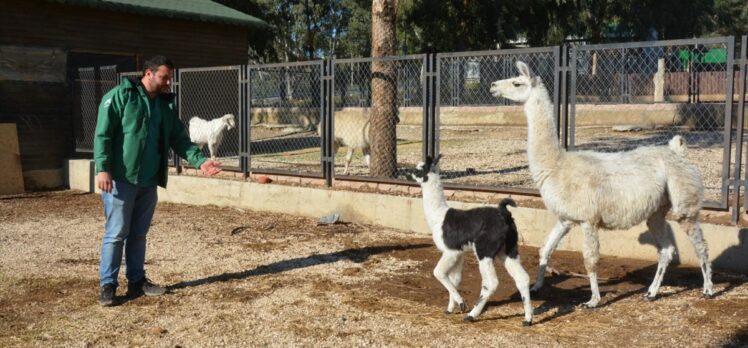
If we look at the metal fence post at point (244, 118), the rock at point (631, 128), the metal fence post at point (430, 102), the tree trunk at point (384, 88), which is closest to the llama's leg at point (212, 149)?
the metal fence post at point (244, 118)

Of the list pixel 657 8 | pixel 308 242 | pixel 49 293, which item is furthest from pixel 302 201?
pixel 657 8

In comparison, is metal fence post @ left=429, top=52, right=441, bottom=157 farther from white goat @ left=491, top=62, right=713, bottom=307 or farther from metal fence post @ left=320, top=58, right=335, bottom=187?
white goat @ left=491, top=62, right=713, bottom=307

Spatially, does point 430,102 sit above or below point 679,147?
above

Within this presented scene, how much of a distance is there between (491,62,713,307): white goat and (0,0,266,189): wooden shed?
11973 mm

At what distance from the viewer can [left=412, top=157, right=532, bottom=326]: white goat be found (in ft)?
16.9

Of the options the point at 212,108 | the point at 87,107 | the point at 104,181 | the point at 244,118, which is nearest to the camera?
the point at 104,181

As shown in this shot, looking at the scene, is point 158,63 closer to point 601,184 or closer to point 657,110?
point 601,184

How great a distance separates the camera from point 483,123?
2539 cm

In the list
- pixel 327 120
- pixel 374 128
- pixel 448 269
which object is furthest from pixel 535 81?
pixel 374 128

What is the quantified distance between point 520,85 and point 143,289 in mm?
3733

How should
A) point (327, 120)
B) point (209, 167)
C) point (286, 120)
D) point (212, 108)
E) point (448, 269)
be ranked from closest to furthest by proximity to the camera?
point (448, 269), point (209, 167), point (327, 120), point (212, 108), point (286, 120)

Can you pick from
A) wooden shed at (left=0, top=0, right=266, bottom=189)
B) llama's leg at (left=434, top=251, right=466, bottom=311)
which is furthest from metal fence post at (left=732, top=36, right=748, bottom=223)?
wooden shed at (left=0, top=0, right=266, bottom=189)

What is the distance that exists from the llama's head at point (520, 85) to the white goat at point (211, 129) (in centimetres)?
1057

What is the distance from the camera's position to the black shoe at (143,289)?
6164mm
